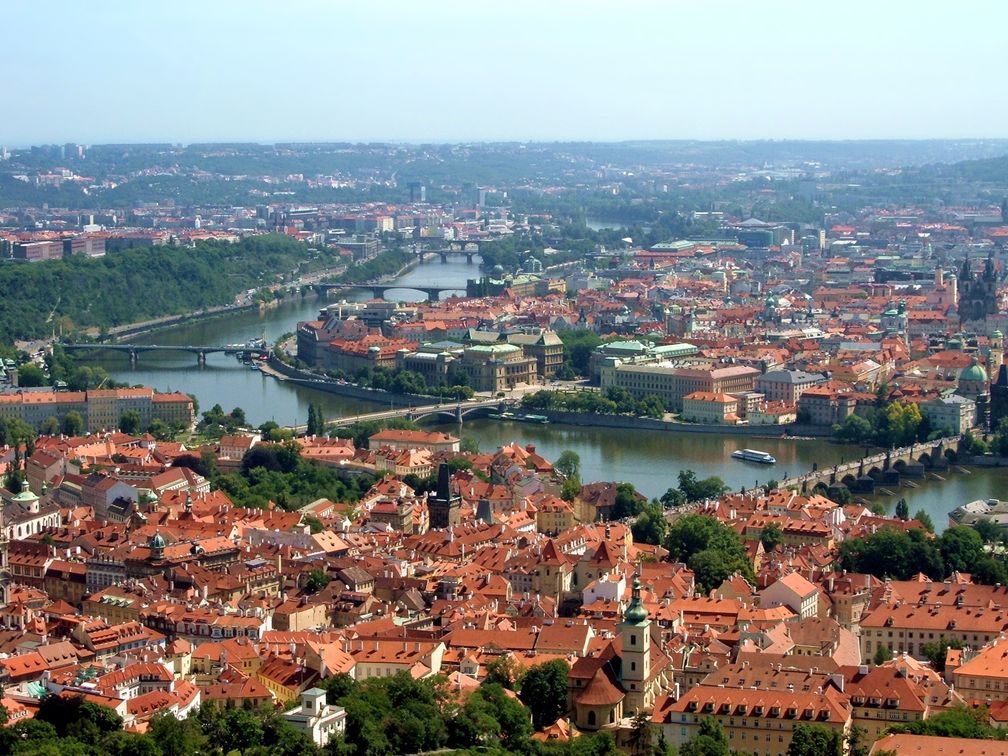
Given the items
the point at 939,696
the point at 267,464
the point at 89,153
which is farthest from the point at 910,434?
the point at 89,153

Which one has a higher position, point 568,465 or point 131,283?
point 568,465

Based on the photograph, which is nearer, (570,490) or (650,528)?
(650,528)

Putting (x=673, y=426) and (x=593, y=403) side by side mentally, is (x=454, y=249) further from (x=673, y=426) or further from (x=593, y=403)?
(x=673, y=426)

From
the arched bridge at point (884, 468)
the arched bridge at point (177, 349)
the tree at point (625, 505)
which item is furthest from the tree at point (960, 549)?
the arched bridge at point (177, 349)

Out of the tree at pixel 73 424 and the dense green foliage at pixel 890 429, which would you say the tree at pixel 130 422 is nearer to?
the tree at pixel 73 424

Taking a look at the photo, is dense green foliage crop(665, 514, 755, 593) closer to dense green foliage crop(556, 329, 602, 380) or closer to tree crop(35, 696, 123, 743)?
tree crop(35, 696, 123, 743)

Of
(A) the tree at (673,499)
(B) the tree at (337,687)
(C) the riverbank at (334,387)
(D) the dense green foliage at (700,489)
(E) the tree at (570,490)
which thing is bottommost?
(C) the riverbank at (334,387)

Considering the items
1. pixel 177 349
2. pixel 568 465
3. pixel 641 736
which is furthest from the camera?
pixel 177 349

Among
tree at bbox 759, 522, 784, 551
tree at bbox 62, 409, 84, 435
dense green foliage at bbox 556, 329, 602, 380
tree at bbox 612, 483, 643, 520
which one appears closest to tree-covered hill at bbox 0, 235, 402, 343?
dense green foliage at bbox 556, 329, 602, 380

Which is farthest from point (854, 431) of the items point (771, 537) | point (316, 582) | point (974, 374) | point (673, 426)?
point (316, 582)
